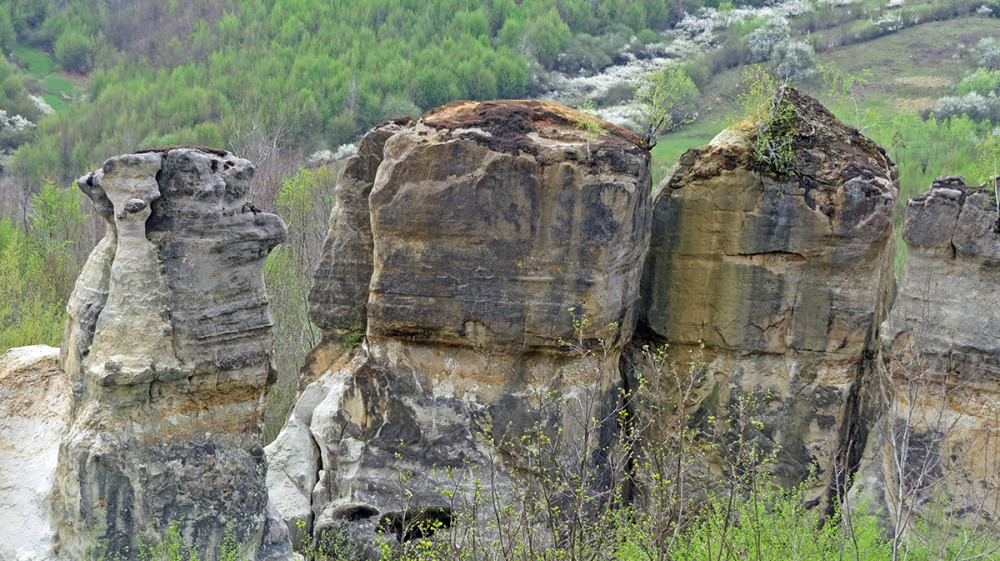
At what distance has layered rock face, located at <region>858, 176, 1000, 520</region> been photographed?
1348cm

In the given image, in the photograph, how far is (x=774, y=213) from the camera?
47.9 ft

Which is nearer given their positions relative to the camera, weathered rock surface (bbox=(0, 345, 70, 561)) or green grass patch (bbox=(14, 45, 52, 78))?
weathered rock surface (bbox=(0, 345, 70, 561))

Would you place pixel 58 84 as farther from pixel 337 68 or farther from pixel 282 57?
pixel 337 68

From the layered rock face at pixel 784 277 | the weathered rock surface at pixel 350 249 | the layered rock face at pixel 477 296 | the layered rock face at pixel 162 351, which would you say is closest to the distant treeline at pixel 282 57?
the weathered rock surface at pixel 350 249

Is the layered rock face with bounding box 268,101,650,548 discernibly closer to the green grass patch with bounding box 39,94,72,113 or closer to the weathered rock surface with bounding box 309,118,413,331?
the weathered rock surface with bounding box 309,118,413,331

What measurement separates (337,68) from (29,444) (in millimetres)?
47780

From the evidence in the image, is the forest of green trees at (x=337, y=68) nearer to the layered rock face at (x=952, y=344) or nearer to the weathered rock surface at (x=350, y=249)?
the weathered rock surface at (x=350, y=249)

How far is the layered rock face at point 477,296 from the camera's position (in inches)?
536

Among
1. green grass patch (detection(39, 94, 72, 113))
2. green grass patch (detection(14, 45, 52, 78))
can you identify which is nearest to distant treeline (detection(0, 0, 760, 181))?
green grass patch (detection(14, 45, 52, 78))

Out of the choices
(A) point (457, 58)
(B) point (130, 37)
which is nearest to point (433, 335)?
(A) point (457, 58)

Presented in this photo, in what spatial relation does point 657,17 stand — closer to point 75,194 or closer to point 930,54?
point 930,54

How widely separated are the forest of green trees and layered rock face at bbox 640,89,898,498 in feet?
68.9

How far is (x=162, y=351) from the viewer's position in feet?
36.3

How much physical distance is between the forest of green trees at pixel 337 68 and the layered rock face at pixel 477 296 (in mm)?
20258
